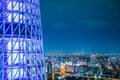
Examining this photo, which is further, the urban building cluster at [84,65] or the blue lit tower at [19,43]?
the urban building cluster at [84,65]

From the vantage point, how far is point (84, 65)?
101 meters

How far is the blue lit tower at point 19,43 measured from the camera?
82.8 feet

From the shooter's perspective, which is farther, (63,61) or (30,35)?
(63,61)

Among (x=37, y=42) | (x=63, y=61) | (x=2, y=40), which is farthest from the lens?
(x=63, y=61)

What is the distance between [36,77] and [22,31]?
526cm

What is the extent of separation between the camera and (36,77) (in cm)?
2656

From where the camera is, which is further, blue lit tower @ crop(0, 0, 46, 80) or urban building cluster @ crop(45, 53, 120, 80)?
urban building cluster @ crop(45, 53, 120, 80)

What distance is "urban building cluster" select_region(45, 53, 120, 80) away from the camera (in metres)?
82.1

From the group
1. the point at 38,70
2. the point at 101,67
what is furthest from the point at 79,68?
the point at 38,70

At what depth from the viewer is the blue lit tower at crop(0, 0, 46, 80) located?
25250 mm

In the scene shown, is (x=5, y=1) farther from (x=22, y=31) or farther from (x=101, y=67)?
(x=101, y=67)

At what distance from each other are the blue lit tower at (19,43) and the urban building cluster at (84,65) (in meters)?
47.3

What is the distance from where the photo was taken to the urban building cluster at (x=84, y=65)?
269 ft

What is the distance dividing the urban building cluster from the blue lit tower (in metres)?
47.3
